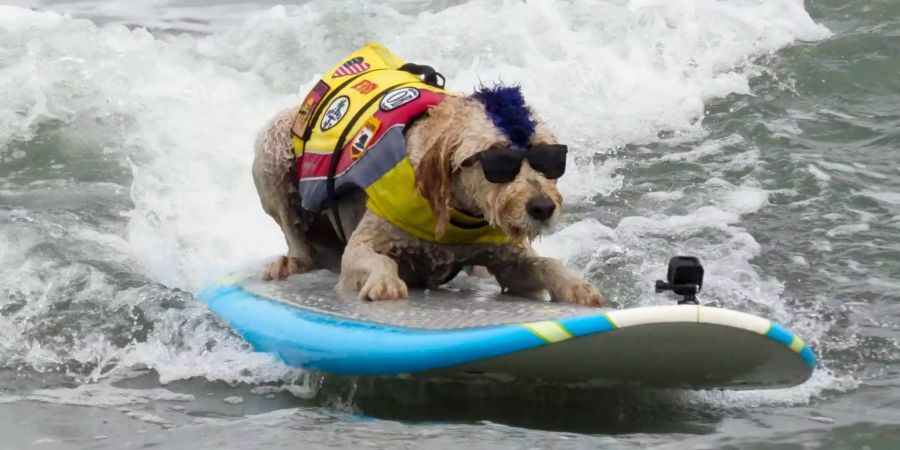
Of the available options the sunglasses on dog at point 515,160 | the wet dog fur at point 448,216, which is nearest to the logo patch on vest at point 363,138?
the wet dog fur at point 448,216

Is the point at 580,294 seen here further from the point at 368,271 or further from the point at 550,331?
the point at 550,331

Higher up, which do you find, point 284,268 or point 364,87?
point 364,87

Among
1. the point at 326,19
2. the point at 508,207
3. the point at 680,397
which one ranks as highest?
the point at 326,19

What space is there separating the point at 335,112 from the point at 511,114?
3.92ft

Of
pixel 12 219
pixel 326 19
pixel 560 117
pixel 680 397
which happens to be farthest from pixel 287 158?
pixel 326 19

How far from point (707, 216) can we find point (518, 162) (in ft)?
9.18

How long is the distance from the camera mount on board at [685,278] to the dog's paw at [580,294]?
2.22 ft

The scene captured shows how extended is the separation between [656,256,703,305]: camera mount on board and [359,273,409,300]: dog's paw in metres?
1.06

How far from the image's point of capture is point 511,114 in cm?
455

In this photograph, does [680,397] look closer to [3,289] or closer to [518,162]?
[518,162]

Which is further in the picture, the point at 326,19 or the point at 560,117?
the point at 326,19

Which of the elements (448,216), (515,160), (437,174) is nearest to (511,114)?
(515,160)

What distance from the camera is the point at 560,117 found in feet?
29.7

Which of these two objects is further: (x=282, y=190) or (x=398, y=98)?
(x=282, y=190)
